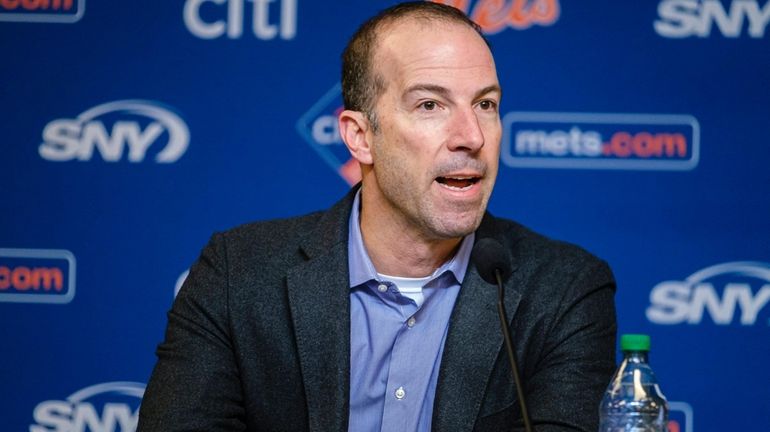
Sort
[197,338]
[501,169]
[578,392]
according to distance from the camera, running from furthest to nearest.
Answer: [501,169], [197,338], [578,392]

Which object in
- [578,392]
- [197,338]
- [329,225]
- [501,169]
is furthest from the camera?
[501,169]

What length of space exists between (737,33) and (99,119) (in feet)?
6.69

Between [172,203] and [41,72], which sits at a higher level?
[41,72]

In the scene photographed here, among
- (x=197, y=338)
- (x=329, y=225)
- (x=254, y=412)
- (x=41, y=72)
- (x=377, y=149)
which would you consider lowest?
(x=254, y=412)

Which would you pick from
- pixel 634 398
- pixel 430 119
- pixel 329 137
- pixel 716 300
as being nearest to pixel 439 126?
pixel 430 119

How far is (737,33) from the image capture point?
11.3 feet

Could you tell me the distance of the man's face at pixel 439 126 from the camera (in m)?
2.29

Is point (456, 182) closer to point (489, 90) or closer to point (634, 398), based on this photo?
point (489, 90)

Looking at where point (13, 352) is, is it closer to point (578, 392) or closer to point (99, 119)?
point (99, 119)

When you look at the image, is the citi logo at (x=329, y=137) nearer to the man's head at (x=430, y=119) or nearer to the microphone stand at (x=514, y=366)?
the man's head at (x=430, y=119)

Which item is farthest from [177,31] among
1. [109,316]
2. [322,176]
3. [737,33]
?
[737,33]

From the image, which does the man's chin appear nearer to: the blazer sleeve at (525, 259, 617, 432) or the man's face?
the man's face

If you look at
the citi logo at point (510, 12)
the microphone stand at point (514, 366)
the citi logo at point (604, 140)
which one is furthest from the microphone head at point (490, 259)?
the citi logo at point (510, 12)

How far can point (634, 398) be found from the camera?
197 cm
